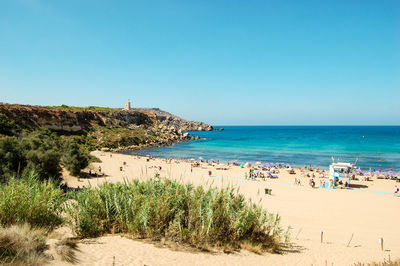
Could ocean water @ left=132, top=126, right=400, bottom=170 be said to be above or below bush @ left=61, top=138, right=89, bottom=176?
below

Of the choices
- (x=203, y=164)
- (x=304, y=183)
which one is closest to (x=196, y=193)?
A: (x=304, y=183)

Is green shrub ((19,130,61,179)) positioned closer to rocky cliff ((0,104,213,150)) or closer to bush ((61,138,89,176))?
bush ((61,138,89,176))

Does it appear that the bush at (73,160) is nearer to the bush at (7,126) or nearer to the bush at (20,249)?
the bush at (20,249)

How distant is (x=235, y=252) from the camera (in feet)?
23.1

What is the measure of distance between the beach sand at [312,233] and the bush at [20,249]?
43cm

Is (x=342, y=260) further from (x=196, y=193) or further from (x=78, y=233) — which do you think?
(x=78, y=233)

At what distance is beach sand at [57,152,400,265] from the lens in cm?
614

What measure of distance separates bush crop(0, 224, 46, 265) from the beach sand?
1.42 ft

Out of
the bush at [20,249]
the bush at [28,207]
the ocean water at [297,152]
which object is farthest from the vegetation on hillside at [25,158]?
the ocean water at [297,152]

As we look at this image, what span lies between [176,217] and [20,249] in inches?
153

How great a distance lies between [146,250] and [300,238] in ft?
22.8

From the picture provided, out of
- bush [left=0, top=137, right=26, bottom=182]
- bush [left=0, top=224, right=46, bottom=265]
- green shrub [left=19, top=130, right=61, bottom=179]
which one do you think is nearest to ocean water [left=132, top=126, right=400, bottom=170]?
green shrub [left=19, top=130, right=61, bottom=179]

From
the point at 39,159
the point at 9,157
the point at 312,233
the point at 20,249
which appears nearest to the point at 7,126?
the point at 39,159

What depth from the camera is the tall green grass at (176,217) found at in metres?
7.17
